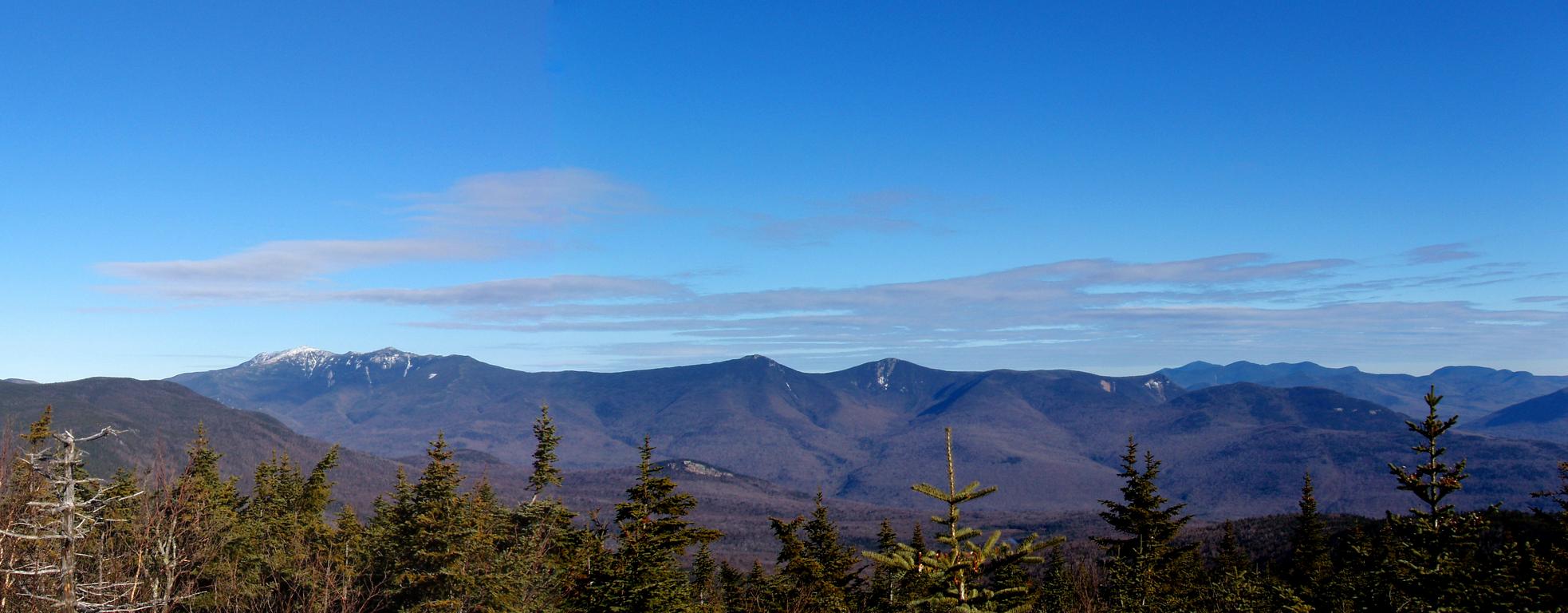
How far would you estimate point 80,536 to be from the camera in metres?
16.0

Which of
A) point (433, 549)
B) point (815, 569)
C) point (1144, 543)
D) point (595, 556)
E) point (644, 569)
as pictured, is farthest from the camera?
point (815, 569)

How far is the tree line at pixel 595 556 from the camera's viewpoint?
16172mm

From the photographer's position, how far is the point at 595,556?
3278 cm

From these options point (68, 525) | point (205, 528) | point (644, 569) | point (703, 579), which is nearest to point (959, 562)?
point (68, 525)

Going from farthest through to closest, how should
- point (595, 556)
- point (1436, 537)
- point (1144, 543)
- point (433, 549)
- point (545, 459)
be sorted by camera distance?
point (545, 459) → point (1144, 543) → point (433, 549) → point (595, 556) → point (1436, 537)

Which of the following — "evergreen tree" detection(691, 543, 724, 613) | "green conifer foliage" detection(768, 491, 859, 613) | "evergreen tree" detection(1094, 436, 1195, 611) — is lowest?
"evergreen tree" detection(691, 543, 724, 613)

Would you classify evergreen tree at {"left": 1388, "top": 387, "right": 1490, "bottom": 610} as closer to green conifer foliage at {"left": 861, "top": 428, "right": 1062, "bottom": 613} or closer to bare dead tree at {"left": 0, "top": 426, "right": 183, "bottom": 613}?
green conifer foliage at {"left": 861, "top": 428, "right": 1062, "bottom": 613}

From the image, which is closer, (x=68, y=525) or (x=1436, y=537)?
(x=68, y=525)

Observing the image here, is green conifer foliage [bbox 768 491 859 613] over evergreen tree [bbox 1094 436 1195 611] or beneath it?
beneath

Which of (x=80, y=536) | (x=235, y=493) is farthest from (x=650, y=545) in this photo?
(x=235, y=493)

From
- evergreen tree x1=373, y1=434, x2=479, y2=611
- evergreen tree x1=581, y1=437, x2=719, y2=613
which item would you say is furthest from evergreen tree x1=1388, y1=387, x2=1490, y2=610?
evergreen tree x1=373, y1=434, x2=479, y2=611

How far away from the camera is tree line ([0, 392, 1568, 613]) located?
53.1ft

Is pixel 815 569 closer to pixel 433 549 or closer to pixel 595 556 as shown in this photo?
pixel 595 556

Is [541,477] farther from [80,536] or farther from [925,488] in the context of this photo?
[925,488]
